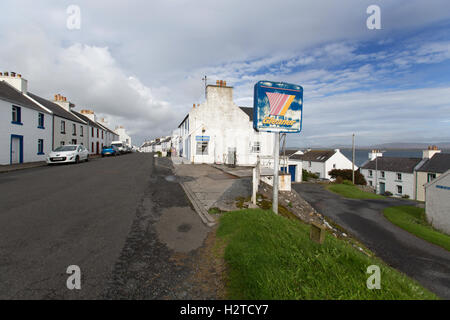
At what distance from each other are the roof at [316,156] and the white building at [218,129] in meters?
43.7

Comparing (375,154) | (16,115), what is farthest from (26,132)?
(375,154)

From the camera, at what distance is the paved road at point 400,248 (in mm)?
8367

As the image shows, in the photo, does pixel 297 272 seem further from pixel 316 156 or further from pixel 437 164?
pixel 316 156

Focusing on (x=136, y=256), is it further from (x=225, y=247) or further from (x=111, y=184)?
(x=111, y=184)

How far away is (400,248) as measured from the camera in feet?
37.3

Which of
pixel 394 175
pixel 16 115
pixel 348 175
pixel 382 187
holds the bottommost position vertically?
pixel 382 187

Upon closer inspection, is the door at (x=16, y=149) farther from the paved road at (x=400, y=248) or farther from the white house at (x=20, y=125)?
the paved road at (x=400, y=248)

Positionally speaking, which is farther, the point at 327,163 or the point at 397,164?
the point at 327,163

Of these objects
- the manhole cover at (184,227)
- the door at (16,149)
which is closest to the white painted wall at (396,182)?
the manhole cover at (184,227)

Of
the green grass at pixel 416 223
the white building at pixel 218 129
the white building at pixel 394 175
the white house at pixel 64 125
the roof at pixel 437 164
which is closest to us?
the green grass at pixel 416 223

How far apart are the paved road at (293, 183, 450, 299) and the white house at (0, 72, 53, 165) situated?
88.1 feet

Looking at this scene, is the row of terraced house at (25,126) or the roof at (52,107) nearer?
the row of terraced house at (25,126)

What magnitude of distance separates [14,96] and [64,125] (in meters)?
7.93

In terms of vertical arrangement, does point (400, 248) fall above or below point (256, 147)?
below
